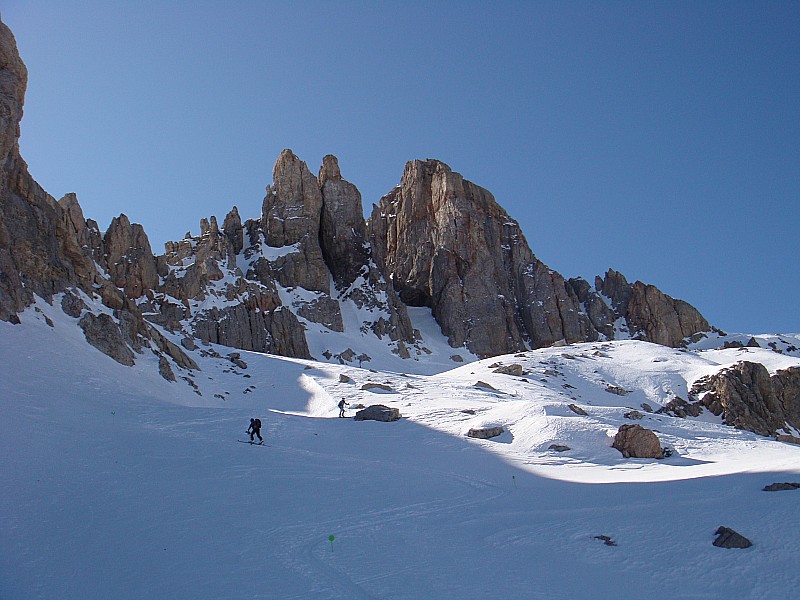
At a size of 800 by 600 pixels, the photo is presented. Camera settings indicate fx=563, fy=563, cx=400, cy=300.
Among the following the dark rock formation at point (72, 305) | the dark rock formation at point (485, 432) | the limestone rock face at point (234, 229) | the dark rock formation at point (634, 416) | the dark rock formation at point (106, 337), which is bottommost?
the dark rock formation at point (485, 432)

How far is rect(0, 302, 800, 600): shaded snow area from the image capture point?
9125 mm

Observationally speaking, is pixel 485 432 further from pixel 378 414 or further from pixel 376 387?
pixel 376 387

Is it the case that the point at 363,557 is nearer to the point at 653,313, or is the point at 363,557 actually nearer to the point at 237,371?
the point at 237,371

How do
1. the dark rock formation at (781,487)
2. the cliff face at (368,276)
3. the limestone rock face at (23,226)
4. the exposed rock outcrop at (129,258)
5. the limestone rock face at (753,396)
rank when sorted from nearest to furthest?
the dark rock formation at (781,487) → the limestone rock face at (23,226) → the limestone rock face at (753,396) → the exposed rock outcrop at (129,258) → the cliff face at (368,276)

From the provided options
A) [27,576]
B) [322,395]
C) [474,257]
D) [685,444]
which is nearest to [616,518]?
[27,576]

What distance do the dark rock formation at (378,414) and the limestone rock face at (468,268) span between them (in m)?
75.1

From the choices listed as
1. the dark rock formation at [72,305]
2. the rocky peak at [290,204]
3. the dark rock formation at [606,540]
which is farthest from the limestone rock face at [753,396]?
the rocky peak at [290,204]

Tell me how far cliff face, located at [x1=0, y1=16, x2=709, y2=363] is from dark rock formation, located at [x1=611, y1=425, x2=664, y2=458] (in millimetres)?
63456

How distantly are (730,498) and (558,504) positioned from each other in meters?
3.81

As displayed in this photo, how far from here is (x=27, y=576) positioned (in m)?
9.10

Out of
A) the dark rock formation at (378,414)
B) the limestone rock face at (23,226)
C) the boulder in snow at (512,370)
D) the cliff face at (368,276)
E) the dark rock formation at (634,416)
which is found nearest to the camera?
the dark rock formation at (378,414)

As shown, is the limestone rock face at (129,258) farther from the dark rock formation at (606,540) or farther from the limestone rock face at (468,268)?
the dark rock formation at (606,540)

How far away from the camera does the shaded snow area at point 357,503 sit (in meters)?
9.12

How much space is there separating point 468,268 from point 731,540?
10772 cm
